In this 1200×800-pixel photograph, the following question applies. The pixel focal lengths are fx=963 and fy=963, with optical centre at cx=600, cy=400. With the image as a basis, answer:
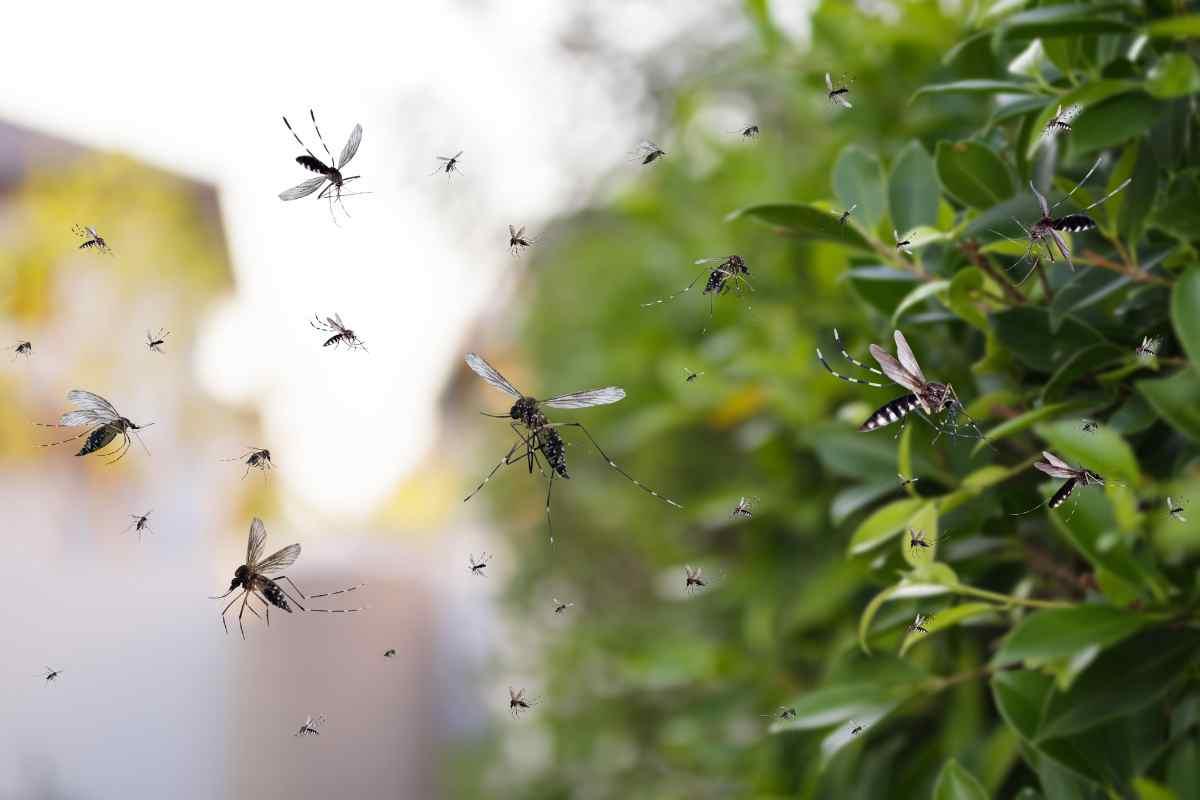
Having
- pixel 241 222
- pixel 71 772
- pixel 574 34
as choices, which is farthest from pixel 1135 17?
pixel 71 772

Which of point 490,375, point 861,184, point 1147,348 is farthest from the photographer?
point 861,184

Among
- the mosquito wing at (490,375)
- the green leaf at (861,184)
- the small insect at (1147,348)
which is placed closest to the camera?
the mosquito wing at (490,375)

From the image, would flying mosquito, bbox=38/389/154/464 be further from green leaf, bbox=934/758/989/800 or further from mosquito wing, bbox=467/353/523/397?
green leaf, bbox=934/758/989/800

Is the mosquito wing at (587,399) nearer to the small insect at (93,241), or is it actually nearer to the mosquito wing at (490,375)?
the mosquito wing at (490,375)

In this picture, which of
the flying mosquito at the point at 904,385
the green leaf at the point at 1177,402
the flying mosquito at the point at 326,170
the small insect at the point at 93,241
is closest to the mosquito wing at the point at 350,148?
the flying mosquito at the point at 326,170

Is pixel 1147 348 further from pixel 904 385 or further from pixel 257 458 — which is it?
pixel 257 458

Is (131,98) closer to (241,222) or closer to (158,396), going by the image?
(241,222)

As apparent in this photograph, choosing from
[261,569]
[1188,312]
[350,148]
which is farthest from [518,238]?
[1188,312]
